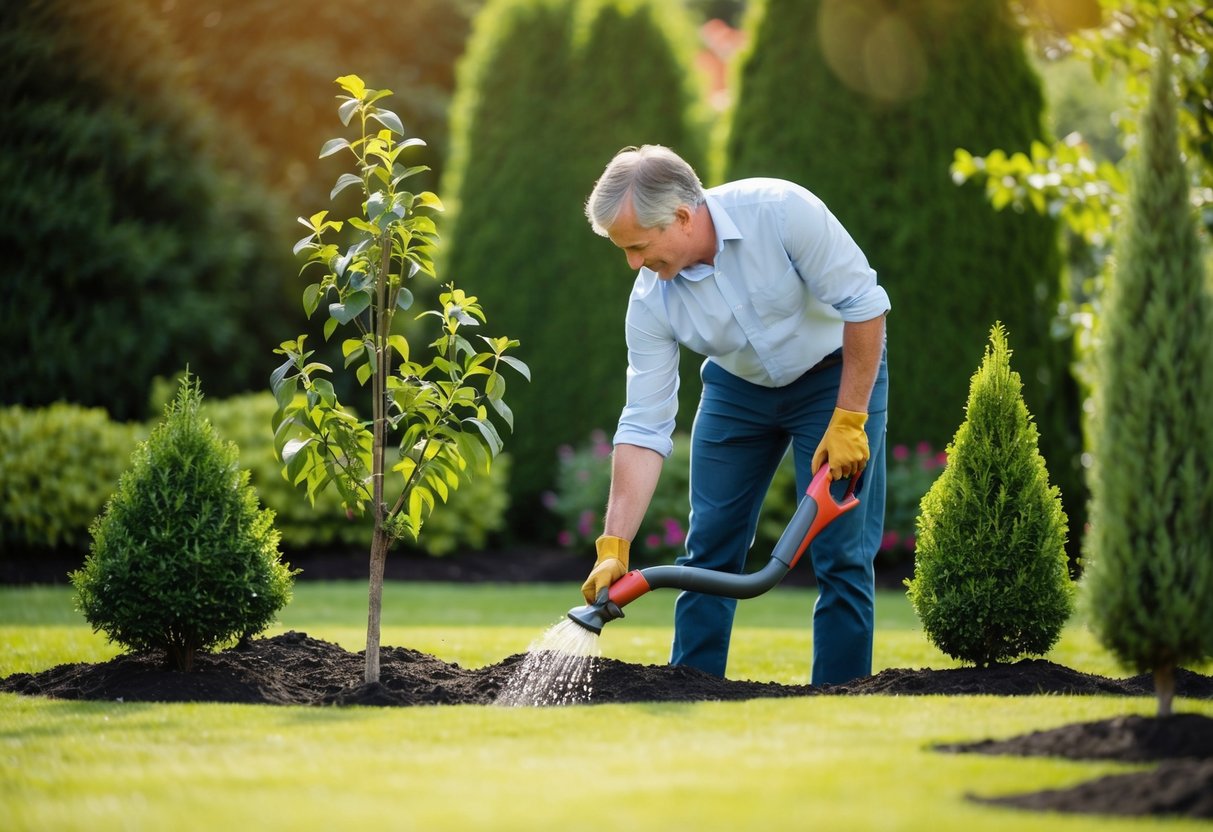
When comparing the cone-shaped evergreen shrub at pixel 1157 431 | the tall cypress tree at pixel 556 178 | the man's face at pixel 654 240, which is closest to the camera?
the cone-shaped evergreen shrub at pixel 1157 431

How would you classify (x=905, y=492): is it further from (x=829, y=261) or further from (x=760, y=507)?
(x=829, y=261)

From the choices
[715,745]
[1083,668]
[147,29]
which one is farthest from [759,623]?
[147,29]

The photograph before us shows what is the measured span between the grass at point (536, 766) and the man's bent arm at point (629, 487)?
0.65m

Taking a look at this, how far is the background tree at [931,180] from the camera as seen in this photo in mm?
10062

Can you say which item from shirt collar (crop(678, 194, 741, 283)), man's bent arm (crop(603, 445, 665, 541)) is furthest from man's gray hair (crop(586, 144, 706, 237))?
man's bent arm (crop(603, 445, 665, 541))

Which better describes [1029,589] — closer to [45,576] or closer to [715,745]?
[715,745]

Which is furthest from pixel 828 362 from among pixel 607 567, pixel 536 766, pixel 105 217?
pixel 105 217

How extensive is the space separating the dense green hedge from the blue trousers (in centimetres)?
512

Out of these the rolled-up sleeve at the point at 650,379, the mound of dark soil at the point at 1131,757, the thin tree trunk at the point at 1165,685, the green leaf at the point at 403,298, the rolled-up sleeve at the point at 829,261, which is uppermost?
the rolled-up sleeve at the point at 829,261

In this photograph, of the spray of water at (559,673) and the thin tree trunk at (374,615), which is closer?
the spray of water at (559,673)

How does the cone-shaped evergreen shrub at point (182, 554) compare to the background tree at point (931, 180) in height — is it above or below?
below

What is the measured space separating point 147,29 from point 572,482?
19.0 feet

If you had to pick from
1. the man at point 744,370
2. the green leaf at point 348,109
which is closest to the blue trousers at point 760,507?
the man at point 744,370

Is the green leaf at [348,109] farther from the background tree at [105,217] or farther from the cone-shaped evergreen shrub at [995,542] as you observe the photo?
the background tree at [105,217]
